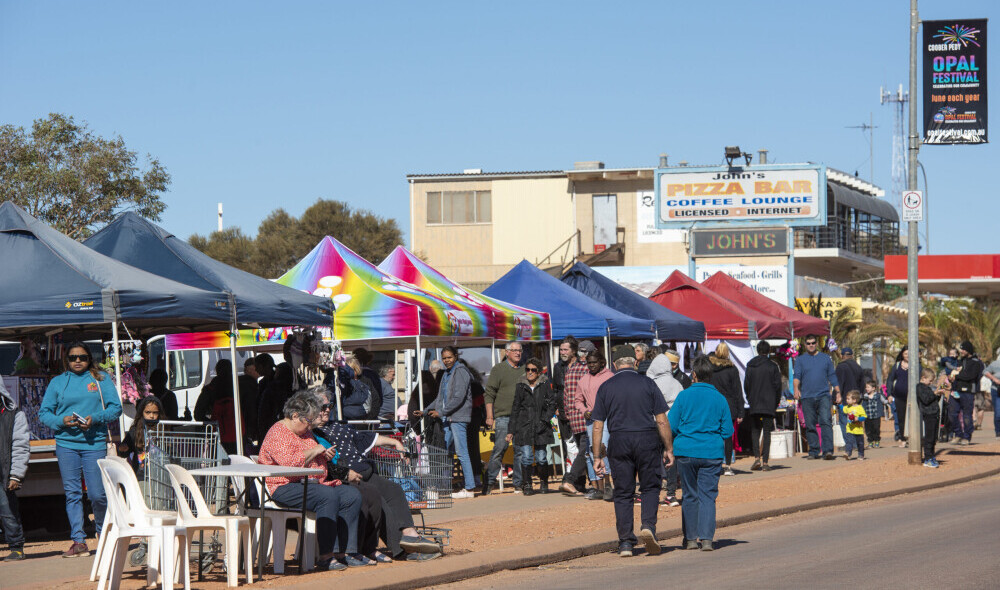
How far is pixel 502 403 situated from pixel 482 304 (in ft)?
5.71

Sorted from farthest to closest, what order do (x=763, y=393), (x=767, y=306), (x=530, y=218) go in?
1. (x=530, y=218)
2. (x=767, y=306)
3. (x=763, y=393)

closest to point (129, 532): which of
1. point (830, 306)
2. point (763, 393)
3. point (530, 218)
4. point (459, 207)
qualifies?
point (763, 393)

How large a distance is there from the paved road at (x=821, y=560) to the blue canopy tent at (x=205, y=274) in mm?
4794

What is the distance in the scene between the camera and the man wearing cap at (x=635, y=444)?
11.5 meters

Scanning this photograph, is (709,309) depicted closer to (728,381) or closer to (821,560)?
(728,381)

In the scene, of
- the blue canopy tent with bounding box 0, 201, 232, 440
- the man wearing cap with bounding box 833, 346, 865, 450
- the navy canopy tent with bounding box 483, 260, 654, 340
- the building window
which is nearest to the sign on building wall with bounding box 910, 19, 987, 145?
the man wearing cap with bounding box 833, 346, 865, 450

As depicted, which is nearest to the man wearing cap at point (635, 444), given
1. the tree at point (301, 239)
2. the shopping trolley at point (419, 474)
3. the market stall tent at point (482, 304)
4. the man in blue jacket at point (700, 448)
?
the man in blue jacket at point (700, 448)

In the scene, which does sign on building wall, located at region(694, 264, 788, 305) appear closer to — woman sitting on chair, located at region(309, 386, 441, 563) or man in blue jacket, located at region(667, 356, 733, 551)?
man in blue jacket, located at region(667, 356, 733, 551)

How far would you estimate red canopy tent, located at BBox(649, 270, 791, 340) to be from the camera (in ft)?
82.5

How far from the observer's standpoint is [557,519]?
14.4 meters

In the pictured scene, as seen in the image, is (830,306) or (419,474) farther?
(830,306)

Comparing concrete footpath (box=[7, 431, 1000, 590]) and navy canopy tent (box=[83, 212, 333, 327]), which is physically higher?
navy canopy tent (box=[83, 212, 333, 327])

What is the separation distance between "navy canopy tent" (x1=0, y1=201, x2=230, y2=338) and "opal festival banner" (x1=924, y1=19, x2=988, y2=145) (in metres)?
13.0

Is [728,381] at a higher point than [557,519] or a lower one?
higher
